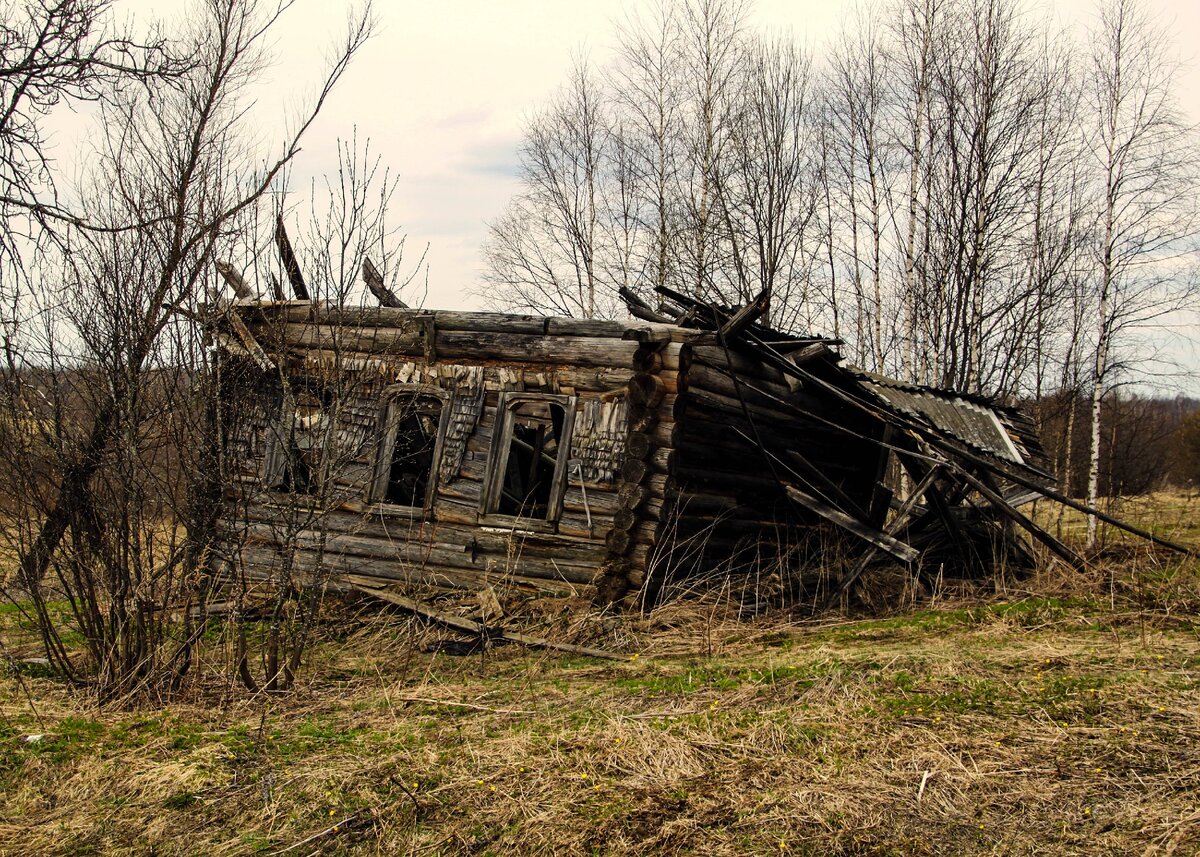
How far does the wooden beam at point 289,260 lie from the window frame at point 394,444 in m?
1.60

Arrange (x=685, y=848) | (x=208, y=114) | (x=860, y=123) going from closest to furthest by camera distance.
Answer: (x=685, y=848), (x=208, y=114), (x=860, y=123)

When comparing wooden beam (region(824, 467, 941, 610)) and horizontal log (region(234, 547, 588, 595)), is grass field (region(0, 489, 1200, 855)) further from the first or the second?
horizontal log (region(234, 547, 588, 595))

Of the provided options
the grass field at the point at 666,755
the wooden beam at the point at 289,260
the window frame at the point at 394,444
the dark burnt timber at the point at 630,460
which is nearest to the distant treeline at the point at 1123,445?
the dark burnt timber at the point at 630,460

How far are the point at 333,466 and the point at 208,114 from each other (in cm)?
807

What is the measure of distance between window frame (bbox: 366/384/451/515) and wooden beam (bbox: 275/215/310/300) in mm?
1596

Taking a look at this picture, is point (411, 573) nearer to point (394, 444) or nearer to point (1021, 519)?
point (394, 444)

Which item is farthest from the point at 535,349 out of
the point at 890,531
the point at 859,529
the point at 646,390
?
the point at 890,531

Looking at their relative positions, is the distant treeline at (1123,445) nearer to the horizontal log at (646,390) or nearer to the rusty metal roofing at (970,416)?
the rusty metal roofing at (970,416)

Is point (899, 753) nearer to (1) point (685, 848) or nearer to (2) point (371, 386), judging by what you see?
(1) point (685, 848)

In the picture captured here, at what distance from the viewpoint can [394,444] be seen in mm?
10047

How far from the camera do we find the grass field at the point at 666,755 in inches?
155

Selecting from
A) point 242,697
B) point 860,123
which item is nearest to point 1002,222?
point 860,123

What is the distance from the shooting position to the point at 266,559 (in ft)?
A: 35.5

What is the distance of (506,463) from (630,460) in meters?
1.81
